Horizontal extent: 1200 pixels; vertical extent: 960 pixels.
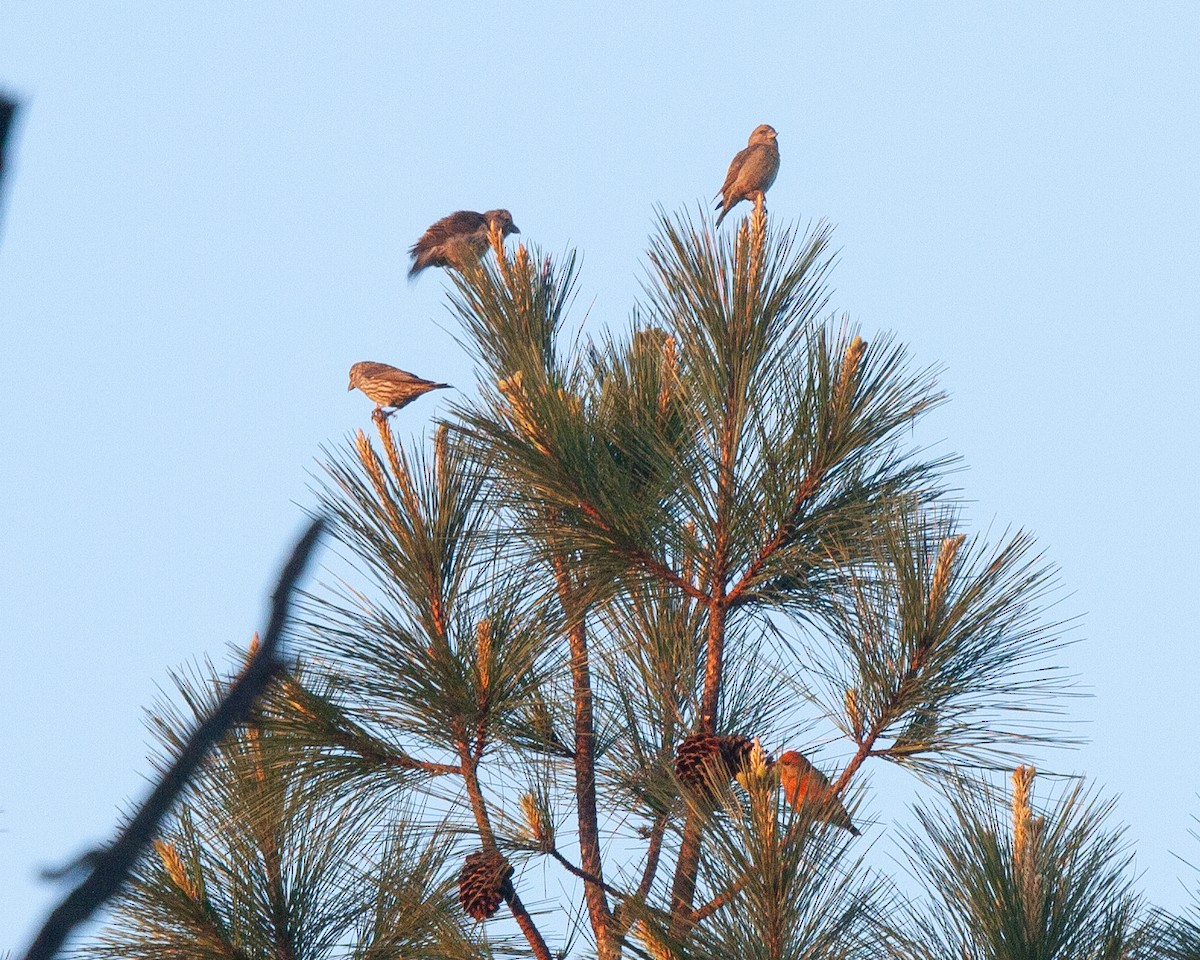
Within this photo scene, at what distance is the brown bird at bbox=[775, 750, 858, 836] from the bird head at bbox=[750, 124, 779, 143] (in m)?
5.53

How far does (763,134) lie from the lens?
27.3 ft

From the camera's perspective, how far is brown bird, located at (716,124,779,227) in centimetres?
795

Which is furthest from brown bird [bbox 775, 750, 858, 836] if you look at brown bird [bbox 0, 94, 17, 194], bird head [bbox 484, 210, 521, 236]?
bird head [bbox 484, 210, 521, 236]

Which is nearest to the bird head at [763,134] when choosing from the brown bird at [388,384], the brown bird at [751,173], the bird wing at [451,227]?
the brown bird at [751,173]

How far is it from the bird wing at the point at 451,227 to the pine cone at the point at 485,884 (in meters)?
7.86

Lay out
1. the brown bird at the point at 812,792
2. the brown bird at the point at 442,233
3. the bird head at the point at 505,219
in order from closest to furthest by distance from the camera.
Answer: the brown bird at the point at 812,792
the brown bird at the point at 442,233
the bird head at the point at 505,219

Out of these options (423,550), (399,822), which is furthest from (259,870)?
(423,550)

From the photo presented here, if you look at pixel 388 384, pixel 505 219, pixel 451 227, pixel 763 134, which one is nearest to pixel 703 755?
pixel 388 384

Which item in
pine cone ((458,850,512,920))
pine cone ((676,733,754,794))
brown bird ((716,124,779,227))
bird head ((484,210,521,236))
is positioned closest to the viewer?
pine cone ((676,733,754,794))

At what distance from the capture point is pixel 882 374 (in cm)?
336

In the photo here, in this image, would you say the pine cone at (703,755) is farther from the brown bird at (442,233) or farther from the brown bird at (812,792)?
the brown bird at (442,233)

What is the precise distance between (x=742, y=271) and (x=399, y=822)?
4.95ft

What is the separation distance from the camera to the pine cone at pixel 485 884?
10.7 feet

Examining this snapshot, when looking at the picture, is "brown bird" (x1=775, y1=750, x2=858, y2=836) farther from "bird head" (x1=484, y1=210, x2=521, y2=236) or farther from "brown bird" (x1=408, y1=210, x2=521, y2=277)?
"bird head" (x1=484, y1=210, x2=521, y2=236)
